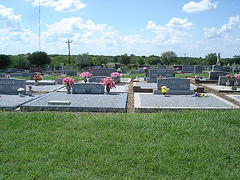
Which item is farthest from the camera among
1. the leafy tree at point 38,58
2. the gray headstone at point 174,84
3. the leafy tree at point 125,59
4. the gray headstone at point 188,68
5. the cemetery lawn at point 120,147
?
the leafy tree at point 125,59

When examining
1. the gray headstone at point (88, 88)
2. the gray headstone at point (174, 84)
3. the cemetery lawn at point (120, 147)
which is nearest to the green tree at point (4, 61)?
the gray headstone at point (88, 88)

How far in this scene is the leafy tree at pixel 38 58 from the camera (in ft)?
145

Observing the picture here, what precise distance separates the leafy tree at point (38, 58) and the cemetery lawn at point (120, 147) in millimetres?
41312

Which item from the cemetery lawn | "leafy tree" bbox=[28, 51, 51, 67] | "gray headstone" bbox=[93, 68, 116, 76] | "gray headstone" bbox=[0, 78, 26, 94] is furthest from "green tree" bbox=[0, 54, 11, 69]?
the cemetery lawn

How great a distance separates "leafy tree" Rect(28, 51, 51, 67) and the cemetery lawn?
4131 cm

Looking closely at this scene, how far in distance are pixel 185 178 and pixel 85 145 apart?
2131 millimetres

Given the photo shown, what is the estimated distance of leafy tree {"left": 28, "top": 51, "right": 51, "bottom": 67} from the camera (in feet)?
145

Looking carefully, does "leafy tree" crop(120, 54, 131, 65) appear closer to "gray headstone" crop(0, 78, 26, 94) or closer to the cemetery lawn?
"gray headstone" crop(0, 78, 26, 94)

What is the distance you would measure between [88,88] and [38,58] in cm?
3778

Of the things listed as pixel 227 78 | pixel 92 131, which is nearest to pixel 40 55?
pixel 227 78

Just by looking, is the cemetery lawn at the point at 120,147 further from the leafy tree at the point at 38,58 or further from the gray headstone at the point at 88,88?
the leafy tree at the point at 38,58

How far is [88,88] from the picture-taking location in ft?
35.4

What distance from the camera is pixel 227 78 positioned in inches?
582

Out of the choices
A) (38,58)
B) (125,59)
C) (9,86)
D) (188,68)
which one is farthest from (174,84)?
(38,58)
